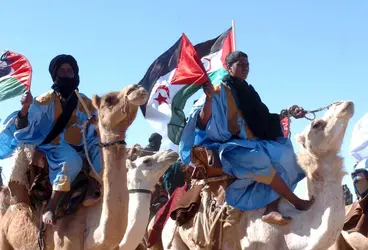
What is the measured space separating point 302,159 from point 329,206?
2.37 ft

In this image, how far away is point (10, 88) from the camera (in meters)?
7.66

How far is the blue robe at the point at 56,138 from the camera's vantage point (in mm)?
7113

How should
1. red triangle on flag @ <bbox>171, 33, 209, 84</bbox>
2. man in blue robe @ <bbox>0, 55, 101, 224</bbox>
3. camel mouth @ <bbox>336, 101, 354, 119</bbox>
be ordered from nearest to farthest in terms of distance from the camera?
camel mouth @ <bbox>336, 101, 354, 119</bbox>
red triangle on flag @ <bbox>171, 33, 209, 84</bbox>
man in blue robe @ <bbox>0, 55, 101, 224</bbox>

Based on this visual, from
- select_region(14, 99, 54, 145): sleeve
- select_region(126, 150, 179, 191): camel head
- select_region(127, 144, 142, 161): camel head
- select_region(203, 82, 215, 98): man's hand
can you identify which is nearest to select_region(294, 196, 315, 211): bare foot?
select_region(203, 82, 215, 98): man's hand

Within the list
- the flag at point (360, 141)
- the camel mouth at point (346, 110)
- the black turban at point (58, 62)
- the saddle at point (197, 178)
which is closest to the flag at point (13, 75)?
the black turban at point (58, 62)

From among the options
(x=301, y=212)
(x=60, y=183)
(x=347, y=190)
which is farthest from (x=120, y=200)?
(x=347, y=190)

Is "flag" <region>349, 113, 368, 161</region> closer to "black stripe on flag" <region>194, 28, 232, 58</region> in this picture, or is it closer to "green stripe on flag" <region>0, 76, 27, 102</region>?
"black stripe on flag" <region>194, 28, 232, 58</region>

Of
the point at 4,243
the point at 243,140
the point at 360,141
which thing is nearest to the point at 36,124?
the point at 4,243

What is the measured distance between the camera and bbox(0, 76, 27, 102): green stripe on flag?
299 inches

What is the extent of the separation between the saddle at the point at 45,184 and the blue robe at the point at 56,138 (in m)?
0.12

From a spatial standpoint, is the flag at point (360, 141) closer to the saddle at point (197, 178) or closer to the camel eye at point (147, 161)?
the saddle at point (197, 178)

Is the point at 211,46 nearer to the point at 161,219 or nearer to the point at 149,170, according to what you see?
the point at 149,170

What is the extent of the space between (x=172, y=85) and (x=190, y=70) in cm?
36

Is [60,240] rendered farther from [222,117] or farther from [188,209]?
[222,117]
